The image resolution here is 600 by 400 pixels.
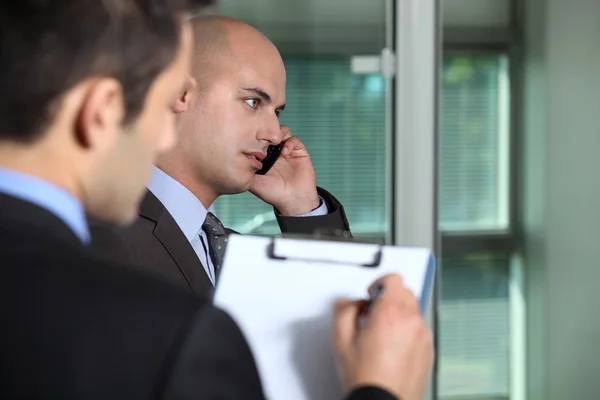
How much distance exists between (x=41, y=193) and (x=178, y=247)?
31.8 inches

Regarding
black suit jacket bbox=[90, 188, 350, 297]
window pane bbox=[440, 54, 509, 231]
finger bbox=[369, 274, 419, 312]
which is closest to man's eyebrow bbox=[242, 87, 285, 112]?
black suit jacket bbox=[90, 188, 350, 297]

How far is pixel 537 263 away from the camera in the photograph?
229 cm

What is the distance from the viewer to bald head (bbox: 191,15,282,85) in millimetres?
1747

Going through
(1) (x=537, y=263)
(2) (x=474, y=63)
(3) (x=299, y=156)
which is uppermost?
(2) (x=474, y=63)

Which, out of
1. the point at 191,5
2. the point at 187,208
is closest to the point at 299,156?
the point at 187,208

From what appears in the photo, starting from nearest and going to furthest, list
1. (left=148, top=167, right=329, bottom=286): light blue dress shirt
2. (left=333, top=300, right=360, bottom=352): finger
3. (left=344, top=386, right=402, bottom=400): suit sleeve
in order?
(left=344, top=386, right=402, bottom=400): suit sleeve < (left=333, top=300, right=360, bottom=352): finger < (left=148, top=167, right=329, bottom=286): light blue dress shirt

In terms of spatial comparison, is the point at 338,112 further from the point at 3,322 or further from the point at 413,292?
the point at 3,322

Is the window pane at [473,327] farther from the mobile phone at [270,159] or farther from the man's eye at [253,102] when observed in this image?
the man's eye at [253,102]

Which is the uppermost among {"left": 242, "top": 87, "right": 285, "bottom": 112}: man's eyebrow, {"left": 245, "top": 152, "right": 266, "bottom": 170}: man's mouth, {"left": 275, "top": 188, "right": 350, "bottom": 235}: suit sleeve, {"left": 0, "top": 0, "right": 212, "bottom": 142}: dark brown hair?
{"left": 242, "top": 87, "right": 285, "bottom": 112}: man's eyebrow

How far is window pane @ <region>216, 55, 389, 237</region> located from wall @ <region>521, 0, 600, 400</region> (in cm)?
41

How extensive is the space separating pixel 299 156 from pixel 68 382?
147cm

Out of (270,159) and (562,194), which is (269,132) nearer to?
(270,159)

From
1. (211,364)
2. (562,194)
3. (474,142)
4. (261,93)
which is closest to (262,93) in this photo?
(261,93)

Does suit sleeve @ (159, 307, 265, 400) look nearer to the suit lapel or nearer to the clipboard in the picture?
the clipboard
